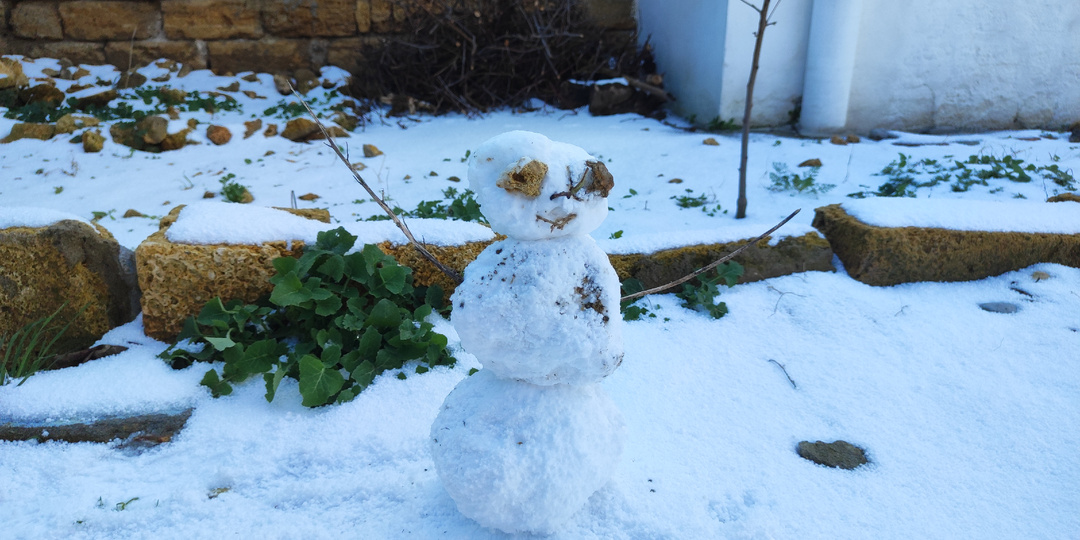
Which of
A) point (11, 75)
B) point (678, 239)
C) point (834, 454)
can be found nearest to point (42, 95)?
point (11, 75)

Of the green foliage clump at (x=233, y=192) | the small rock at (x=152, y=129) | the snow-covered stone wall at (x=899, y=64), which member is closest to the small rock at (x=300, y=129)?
the small rock at (x=152, y=129)

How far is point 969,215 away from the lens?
271 cm

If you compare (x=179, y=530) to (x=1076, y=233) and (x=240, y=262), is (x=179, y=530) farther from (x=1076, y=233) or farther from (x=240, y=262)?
(x=1076, y=233)

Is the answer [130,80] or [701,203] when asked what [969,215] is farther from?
[130,80]

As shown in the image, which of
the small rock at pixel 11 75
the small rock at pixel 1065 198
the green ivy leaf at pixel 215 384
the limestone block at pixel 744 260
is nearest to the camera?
the green ivy leaf at pixel 215 384

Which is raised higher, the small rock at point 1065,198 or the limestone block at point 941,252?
the small rock at point 1065,198

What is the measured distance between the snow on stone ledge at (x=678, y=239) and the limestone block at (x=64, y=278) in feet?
5.65

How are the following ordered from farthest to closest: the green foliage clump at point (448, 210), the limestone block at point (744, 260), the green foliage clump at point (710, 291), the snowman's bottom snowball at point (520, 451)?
the green foliage clump at point (448, 210), the limestone block at point (744, 260), the green foliage clump at point (710, 291), the snowman's bottom snowball at point (520, 451)

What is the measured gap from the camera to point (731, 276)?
2.53 m

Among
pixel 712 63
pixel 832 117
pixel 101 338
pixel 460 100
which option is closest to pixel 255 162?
pixel 460 100

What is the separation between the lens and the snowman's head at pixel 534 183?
3.85ft

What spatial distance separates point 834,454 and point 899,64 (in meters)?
3.80

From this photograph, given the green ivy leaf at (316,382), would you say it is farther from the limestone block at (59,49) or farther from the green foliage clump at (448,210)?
the limestone block at (59,49)

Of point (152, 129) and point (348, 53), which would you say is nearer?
point (152, 129)
